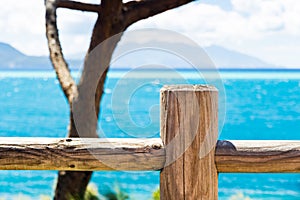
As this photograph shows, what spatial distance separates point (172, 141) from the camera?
4.43 ft

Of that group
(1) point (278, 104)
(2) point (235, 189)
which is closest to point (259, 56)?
(1) point (278, 104)

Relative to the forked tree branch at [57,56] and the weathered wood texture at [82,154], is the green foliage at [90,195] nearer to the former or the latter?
the forked tree branch at [57,56]

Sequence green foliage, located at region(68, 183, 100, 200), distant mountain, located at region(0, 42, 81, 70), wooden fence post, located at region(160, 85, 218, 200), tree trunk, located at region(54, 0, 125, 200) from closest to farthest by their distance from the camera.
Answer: wooden fence post, located at region(160, 85, 218, 200) → tree trunk, located at region(54, 0, 125, 200) → green foliage, located at region(68, 183, 100, 200) → distant mountain, located at region(0, 42, 81, 70)

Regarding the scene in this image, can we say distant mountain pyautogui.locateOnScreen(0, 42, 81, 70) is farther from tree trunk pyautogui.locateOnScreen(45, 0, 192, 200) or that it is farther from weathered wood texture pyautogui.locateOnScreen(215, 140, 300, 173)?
weathered wood texture pyautogui.locateOnScreen(215, 140, 300, 173)

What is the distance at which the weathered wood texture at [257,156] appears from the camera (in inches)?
53.8

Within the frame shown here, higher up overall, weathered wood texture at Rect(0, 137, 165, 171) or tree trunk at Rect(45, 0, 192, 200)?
tree trunk at Rect(45, 0, 192, 200)

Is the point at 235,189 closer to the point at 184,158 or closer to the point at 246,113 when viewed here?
the point at 184,158

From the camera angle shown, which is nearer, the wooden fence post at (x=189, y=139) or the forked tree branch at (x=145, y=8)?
the wooden fence post at (x=189, y=139)

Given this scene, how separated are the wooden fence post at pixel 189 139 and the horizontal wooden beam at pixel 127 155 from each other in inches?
1.1

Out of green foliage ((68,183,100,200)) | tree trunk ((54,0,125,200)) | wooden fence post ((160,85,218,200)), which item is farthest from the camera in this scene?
green foliage ((68,183,100,200))

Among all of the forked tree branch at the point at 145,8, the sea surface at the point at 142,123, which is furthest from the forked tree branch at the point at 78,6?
the sea surface at the point at 142,123

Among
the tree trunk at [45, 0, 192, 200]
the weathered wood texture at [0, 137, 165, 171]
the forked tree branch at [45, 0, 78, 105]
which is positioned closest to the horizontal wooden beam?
the weathered wood texture at [0, 137, 165, 171]

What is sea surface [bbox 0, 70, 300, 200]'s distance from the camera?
143 centimetres

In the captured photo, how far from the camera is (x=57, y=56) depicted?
3.38m
